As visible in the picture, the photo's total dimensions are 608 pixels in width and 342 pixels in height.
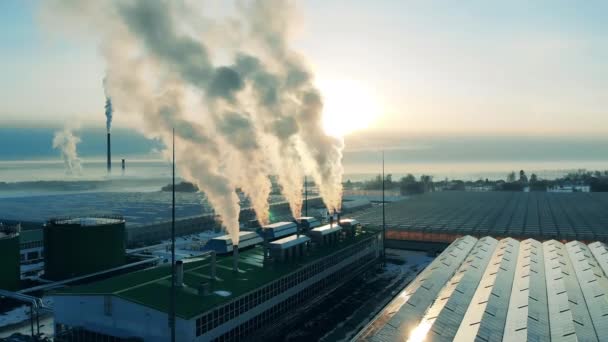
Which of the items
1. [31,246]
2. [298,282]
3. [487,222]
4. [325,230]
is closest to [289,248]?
[298,282]

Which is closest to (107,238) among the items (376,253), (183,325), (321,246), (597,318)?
(321,246)

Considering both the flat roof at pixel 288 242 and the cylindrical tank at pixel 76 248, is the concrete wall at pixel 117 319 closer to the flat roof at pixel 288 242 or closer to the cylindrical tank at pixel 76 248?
the flat roof at pixel 288 242

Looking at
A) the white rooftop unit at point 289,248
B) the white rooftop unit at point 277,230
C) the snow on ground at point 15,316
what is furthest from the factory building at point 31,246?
the white rooftop unit at point 289,248

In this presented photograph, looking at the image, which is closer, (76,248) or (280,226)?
(76,248)

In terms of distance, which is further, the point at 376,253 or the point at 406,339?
the point at 376,253

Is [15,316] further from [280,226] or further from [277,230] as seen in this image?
[280,226]

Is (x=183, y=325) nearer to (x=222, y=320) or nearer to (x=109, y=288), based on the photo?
Result: (x=222, y=320)

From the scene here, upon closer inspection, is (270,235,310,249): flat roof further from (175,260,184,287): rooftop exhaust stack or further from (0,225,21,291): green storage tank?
(0,225,21,291): green storage tank
